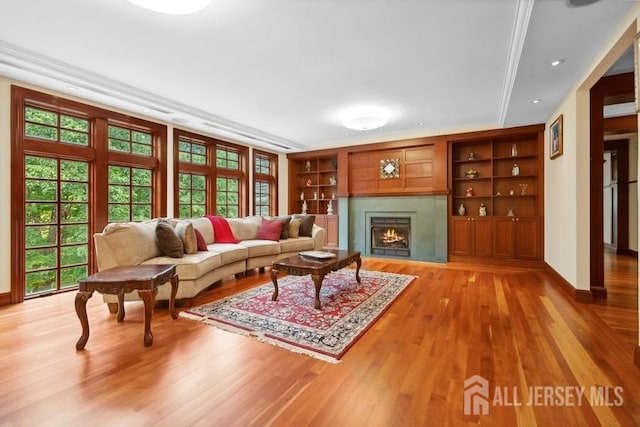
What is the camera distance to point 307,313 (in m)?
2.83

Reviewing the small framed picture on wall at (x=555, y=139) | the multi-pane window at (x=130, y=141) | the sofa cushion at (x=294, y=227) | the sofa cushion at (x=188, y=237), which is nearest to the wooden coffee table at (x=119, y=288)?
the sofa cushion at (x=188, y=237)

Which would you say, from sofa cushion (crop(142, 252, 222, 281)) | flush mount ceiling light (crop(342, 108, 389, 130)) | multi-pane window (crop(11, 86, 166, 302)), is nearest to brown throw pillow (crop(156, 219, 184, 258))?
sofa cushion (crop(142, 252, 222, 281))

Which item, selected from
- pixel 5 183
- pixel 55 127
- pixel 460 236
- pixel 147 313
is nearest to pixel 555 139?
pixel 460 236

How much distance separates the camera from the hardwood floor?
58.1 inches

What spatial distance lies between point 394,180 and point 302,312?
4109 mm

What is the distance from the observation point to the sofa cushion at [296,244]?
480cm

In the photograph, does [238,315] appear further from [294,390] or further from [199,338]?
[294,390]

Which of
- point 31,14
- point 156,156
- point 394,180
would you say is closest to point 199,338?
point 31,14

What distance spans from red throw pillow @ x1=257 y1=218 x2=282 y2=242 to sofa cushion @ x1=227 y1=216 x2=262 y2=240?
120 mm

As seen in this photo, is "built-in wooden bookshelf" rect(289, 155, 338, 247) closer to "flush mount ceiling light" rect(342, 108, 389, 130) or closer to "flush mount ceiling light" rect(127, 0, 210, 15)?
"flush mount ceiling light" rect(342, 108, 389, 130)

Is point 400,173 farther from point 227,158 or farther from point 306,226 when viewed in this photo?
point 227,158

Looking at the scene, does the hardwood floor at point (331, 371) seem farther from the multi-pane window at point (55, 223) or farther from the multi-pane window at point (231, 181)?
the multi-pane window at point (231, 181)

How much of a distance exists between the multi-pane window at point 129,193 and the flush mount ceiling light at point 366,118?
333cm

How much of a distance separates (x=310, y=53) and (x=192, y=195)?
3562 millimetres
